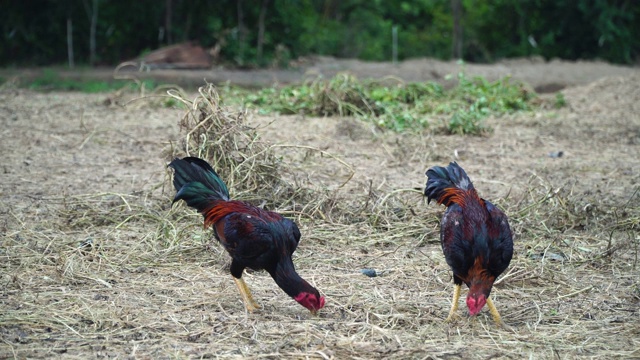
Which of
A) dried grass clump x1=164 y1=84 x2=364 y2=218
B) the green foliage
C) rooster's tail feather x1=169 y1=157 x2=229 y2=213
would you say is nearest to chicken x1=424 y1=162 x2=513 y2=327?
rooster's tail feather x1=169 y1=157 x2=229 y2=213

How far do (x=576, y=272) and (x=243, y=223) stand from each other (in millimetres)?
2583

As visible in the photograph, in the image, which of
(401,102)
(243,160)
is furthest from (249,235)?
(401,102)

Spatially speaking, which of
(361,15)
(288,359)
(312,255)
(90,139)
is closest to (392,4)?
(361,15)

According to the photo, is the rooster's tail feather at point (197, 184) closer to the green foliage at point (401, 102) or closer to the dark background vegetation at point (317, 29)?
the green foliage at point (401, 102)

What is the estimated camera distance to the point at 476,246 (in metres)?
4.65

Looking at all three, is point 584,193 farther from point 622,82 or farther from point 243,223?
point 622,82

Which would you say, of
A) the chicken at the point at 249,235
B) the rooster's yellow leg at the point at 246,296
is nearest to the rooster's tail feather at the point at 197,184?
the chicken at the point at 249,235

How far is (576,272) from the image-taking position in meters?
5.94

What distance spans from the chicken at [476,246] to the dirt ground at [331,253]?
25 centimetres

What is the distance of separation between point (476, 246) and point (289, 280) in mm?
1123

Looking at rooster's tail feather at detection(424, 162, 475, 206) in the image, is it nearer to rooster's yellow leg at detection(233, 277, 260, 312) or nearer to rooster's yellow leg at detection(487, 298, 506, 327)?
rooster's yellow leg at detection(487, 298, 506, 327)

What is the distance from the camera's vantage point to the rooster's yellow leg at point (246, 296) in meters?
5.07

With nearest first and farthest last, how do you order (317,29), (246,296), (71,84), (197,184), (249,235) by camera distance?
(249,235) → (246,296) → (197,184) → (71,84) → (317,29)

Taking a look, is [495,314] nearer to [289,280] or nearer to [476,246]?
[476,246]
